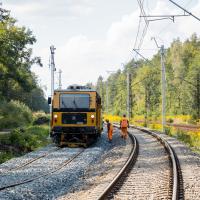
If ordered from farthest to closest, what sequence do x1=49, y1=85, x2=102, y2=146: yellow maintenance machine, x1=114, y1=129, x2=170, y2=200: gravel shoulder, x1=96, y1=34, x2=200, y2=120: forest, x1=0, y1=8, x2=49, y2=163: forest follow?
x1=96, y1=34, x2=200, y2=120: forest → x1=0, y1=8, x2=49, y2=163: forest → x1=49, y1=85, x2=102, y2=146: yellow maintenance machine → x1=114, y1=129, x2=170, y2=200: gravel shoulder

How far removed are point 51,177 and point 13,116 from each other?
123 ft

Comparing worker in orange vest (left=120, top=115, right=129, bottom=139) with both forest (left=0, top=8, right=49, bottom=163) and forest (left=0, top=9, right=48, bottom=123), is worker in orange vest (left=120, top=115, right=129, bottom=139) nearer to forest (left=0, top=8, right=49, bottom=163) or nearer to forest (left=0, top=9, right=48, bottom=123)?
forest (left=0, top=8, right=49, bottom=163)

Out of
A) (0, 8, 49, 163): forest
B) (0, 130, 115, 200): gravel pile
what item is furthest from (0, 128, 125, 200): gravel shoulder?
(0, 8, 49, 163): forest

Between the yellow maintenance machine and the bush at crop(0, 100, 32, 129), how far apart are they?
20.1m

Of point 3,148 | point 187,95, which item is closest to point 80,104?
point 3,148

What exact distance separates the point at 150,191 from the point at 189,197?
1.24 metres

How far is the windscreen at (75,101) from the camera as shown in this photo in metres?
27.3

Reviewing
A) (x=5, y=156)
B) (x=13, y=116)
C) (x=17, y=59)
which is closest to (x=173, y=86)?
(x=17, y=59)

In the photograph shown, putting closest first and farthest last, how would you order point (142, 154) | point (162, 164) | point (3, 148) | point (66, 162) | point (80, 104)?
point (162, 164)
point (66, 162)
point (142, 154)
point (3, 148)
point (80, 104)

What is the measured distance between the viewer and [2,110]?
5247 centimetres

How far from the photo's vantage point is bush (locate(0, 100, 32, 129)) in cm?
4911

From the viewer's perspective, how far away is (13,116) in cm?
5262

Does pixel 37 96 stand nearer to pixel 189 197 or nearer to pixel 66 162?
pixel 66 162

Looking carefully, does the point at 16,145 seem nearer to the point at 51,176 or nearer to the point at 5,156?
the point at 5,156
